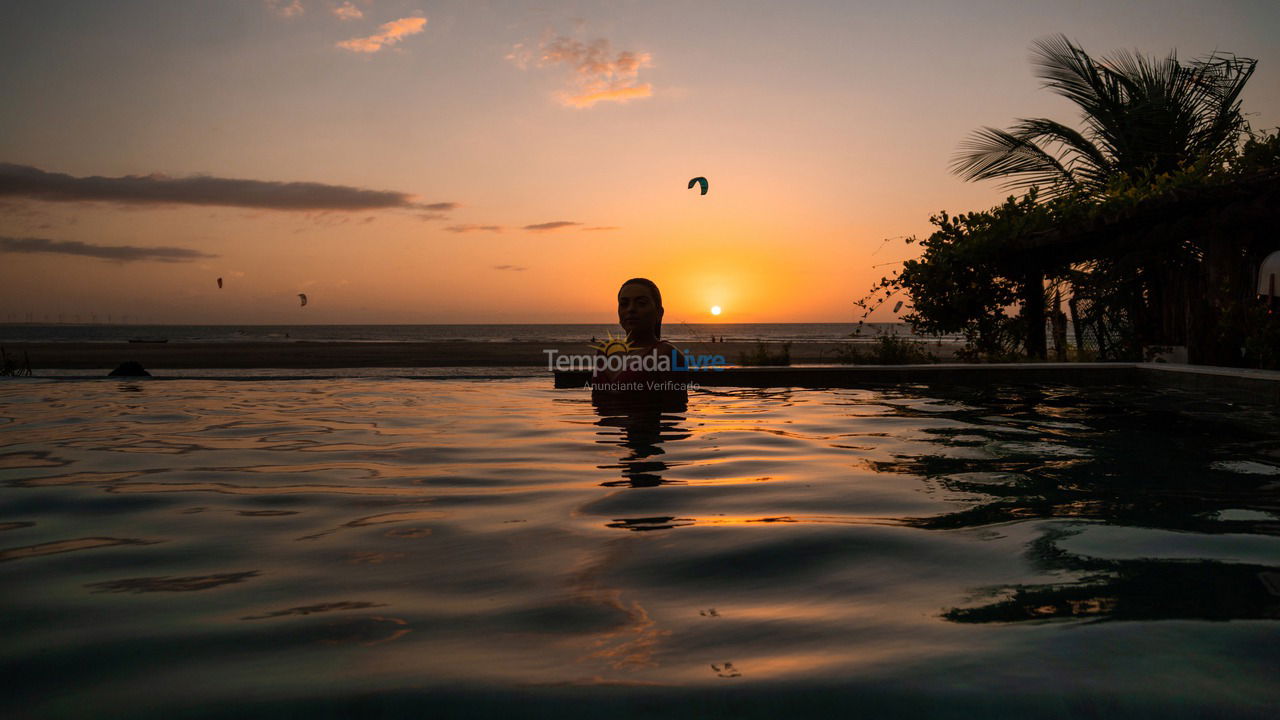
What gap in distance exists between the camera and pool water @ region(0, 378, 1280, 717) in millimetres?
1735

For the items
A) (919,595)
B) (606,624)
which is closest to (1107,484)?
(919,595)

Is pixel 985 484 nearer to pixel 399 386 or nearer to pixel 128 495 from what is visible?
pixel 128 495

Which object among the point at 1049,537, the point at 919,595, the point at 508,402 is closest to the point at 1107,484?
the point at 1049,537

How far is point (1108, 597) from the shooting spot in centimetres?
229

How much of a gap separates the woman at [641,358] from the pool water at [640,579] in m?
1.66

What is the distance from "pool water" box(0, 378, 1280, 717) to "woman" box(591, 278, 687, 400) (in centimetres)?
166

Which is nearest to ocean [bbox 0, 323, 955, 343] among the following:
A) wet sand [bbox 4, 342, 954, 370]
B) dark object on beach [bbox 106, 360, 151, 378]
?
wet sand [bbox 4, 342, 954, 370]

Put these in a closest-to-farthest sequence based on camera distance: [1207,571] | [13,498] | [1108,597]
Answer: [1108,597] < [1207,571] < [13,498]

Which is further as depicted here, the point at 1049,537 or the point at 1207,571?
the point at 1049,537

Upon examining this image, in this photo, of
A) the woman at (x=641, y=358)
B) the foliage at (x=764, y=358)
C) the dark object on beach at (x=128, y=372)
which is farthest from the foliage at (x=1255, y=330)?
the dark object on beach at (x=128, y=372)

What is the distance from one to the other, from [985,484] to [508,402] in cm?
619

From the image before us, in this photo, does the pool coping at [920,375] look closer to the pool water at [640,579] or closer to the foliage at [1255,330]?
the foliage at [1255,330]

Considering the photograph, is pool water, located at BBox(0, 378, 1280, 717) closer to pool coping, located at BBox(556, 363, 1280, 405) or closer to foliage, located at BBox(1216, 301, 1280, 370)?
pool coping, located at BBox(556, 363, 1280, 405)

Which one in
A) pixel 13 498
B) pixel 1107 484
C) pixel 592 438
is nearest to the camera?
pixel 13 498
